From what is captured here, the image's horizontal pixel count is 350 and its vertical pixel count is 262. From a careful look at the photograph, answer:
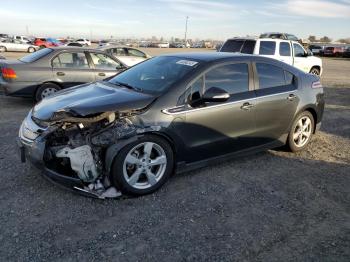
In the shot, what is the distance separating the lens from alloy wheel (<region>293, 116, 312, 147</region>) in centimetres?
577

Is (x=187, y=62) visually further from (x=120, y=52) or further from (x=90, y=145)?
(x=120, y=52)

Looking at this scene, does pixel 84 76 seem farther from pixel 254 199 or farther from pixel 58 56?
pixel 254 199

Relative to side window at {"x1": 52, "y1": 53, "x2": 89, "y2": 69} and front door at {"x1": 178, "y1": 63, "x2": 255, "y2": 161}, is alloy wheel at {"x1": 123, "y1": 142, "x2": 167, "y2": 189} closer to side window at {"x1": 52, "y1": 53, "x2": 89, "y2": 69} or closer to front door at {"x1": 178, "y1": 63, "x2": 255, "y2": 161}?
front door at {"x1": 178, "y1": 63, "x2": 255, "y2": 161}

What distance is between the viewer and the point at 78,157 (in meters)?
3.97

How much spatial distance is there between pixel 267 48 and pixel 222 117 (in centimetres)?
878

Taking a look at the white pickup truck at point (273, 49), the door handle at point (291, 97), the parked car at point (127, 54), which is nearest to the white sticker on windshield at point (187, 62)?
the door handle at point (291, 97)

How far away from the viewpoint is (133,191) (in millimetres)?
4086

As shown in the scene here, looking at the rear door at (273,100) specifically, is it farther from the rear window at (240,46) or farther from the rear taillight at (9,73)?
the rear window at (240,46)

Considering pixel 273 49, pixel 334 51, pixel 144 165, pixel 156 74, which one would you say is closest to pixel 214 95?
pixel 156 74

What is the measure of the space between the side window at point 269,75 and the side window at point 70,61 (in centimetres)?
537

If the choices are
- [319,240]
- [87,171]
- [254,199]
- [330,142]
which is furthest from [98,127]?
[330,142]

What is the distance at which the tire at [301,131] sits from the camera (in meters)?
5.68

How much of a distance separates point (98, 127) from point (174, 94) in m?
0.98

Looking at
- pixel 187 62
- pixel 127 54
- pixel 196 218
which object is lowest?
pixel 196 218
